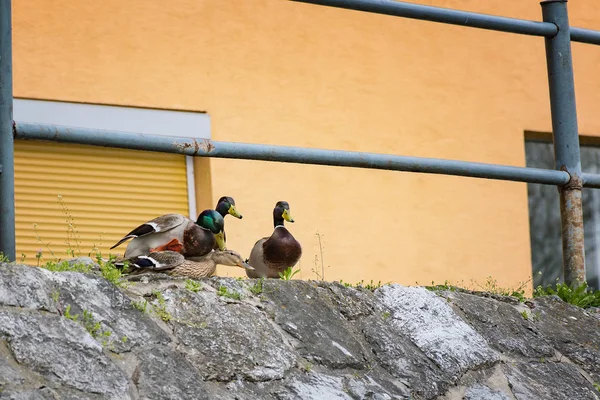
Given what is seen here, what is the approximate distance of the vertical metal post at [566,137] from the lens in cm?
446

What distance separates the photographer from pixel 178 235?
3926 millimetres

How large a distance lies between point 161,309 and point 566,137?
186 centimetres

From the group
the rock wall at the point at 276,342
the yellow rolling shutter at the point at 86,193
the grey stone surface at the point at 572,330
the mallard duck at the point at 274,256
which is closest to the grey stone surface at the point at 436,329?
the rock wall at the point at 276,342

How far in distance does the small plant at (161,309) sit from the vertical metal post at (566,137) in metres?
1.73

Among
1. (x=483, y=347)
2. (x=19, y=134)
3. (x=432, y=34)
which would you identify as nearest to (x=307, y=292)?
(x=483, y=347)

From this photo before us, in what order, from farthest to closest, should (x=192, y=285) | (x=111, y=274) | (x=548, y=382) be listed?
(x=548, y=382) < (x=192, y=285) < (x=111, y=274)

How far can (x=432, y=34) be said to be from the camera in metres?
8.77

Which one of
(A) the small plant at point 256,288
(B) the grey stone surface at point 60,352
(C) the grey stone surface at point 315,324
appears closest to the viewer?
(B) the grey stone surface at point 60,352

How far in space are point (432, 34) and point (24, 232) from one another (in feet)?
10.5

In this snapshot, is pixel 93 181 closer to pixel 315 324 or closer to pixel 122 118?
pixel 122 118

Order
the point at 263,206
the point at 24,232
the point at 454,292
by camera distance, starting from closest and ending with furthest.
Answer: the point at 454,292, the point at 24,232, the point at 263,206

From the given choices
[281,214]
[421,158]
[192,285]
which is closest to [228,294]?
[192,285]

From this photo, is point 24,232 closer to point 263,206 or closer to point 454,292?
point 263,206

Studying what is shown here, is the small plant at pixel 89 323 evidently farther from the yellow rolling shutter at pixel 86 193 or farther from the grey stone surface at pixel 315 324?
the yellow rolling shutter at pixel 86 193
